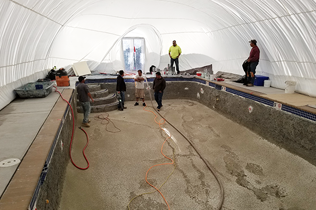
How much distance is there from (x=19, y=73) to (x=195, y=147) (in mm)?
5642

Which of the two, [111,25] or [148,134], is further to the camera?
[111,25]

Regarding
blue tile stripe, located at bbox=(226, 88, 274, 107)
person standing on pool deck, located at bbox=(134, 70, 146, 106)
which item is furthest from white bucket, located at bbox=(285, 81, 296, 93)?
person standing on pool deck, located at bbox=(134, 70, 146, 106)

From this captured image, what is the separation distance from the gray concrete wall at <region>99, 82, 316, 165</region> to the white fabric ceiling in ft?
5.20

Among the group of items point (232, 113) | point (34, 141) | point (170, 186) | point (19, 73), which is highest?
point (19, 73)

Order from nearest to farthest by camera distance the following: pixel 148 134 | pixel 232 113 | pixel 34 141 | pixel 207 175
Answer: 1. pixel 34 141
2. pixel 207 175
3. pixel 148 134
4. pixel 232 113

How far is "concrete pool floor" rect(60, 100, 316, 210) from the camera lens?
3846 millimetres

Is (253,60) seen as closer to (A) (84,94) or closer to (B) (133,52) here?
(A) (84,94)

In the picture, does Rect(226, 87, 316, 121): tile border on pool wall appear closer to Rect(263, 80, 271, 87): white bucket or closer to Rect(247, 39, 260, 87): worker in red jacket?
Rect(247, 39, 260, 87): worker in red jacket

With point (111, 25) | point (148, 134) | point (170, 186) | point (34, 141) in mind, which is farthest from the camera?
point (111, 25)

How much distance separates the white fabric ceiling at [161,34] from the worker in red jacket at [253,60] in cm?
63

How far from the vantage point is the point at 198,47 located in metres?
12.9

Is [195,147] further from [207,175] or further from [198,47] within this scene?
[198,47]

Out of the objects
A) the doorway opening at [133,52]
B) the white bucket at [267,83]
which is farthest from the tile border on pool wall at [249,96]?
the doorway opening at [133,52]

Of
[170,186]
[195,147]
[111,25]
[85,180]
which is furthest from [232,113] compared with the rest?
[111,25]
